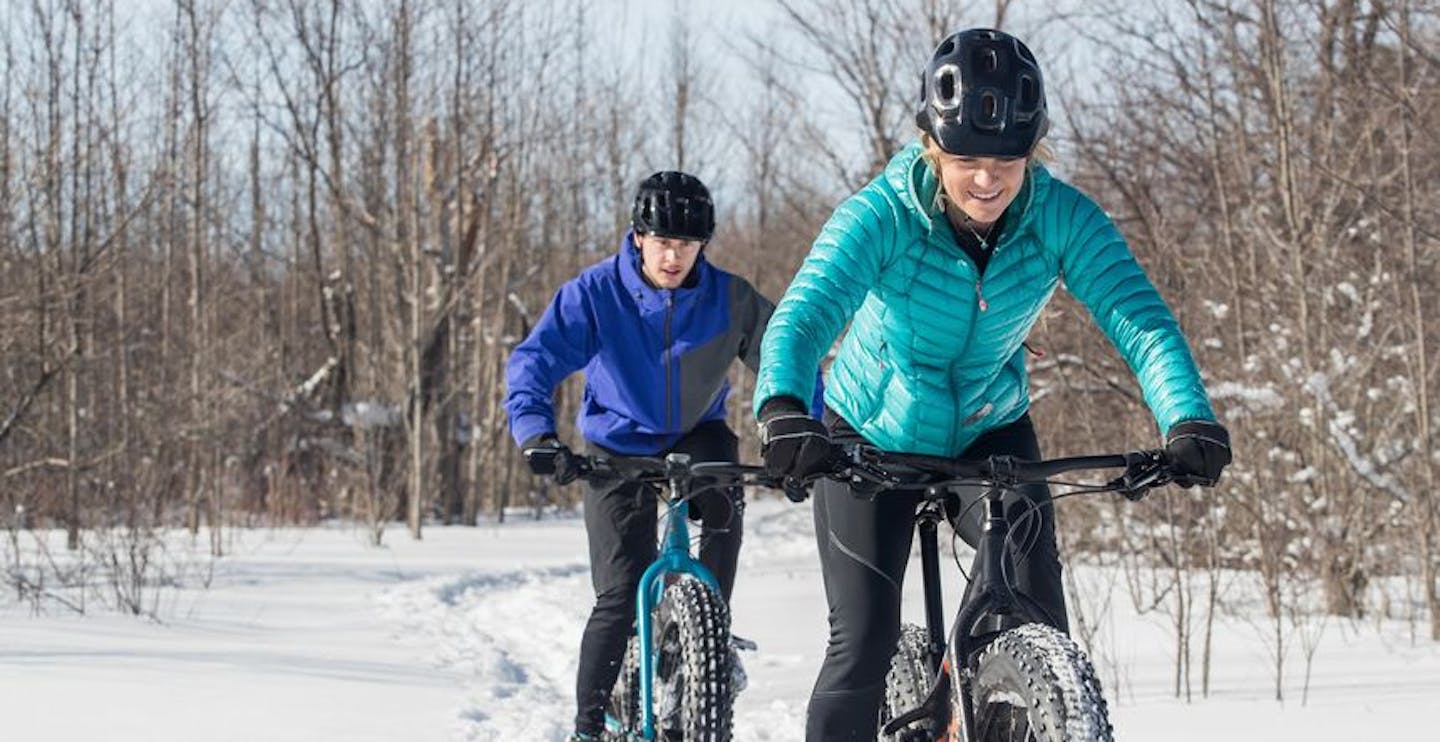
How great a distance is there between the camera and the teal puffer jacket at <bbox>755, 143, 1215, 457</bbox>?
10.0 feet

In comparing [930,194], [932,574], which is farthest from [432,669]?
[930,194]

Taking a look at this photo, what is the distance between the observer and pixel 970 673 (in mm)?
2916

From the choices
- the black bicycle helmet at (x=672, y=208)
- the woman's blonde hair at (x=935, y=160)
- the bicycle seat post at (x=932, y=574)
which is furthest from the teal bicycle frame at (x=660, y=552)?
the woman's blonde hair at (x=935, y=160)

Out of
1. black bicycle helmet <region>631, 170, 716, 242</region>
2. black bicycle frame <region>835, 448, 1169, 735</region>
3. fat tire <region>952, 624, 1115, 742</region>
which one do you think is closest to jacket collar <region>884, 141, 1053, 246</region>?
black bicycle frame <region>835, 448, 1169, 735</region>

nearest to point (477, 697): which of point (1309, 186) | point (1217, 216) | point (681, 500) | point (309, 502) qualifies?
point (681, 500)

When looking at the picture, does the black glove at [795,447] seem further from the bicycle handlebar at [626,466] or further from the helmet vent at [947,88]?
the bicycle handlebar at [626,466]

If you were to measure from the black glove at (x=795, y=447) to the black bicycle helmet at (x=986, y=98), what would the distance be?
0.65m

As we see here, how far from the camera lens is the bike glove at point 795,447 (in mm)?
2766

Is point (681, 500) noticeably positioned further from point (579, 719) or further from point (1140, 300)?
point (1140, 300)

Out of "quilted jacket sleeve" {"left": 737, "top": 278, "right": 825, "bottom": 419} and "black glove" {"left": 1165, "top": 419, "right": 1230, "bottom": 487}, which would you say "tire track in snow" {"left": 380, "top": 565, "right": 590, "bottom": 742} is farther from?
"black glove" {"left": 1165, "top": 419, "right": 1230, "bottom": 487}

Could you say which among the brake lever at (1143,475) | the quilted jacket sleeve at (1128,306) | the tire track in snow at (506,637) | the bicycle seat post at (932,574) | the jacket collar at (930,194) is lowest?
the tire track in snow at (506,637)

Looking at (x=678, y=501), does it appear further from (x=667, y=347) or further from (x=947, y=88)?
(x=947, y=88)

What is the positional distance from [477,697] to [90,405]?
14886 mm

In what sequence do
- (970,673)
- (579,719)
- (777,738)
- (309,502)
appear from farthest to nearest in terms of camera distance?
(309,502), (777,738), (579,719), (970,673)
